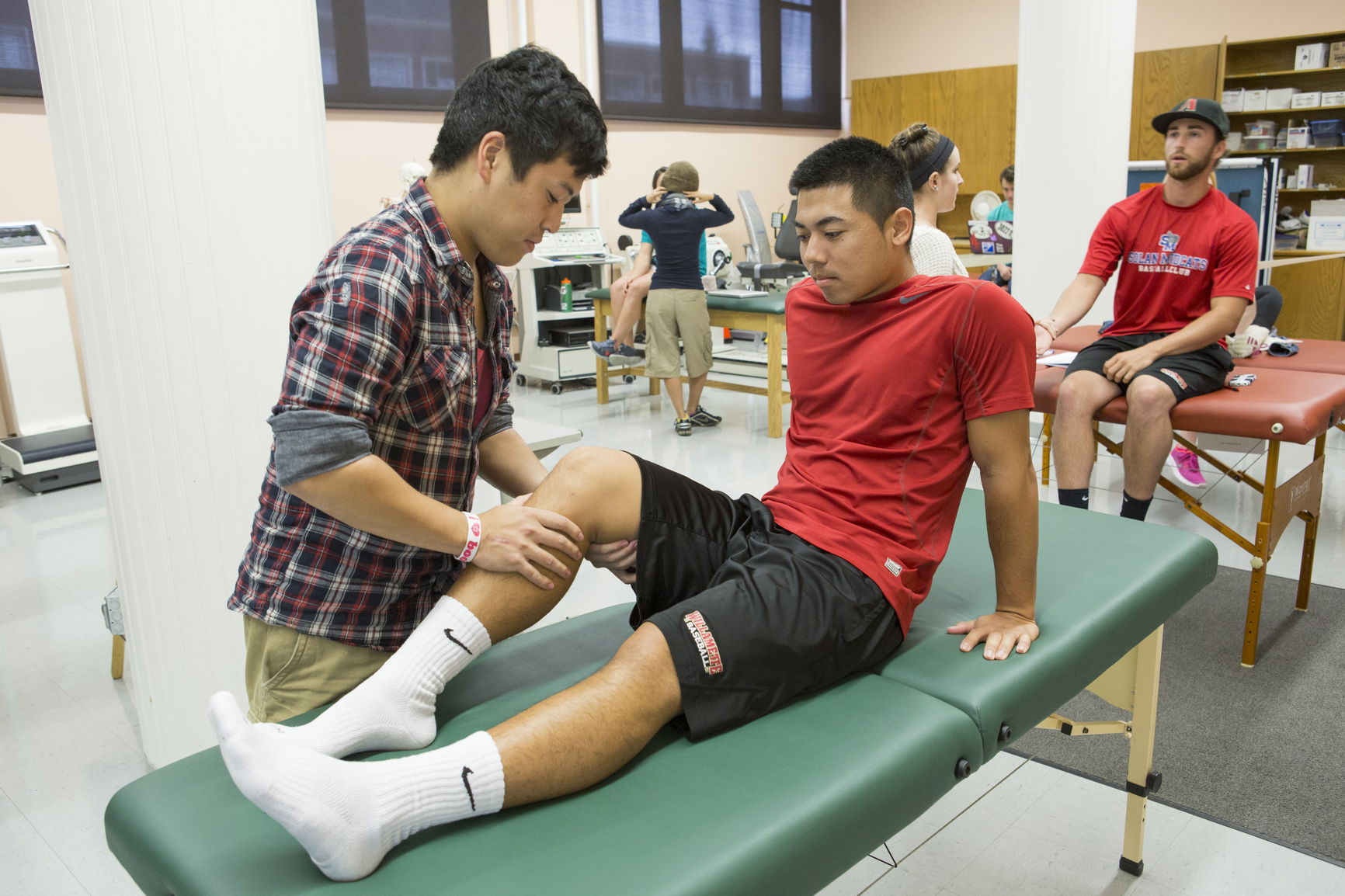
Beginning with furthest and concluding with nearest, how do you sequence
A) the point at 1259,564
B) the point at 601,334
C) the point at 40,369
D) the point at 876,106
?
the point at 876,106 → the point at 601,334 → the point at 40,369 → the point at 1259,564

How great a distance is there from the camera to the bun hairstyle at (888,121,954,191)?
2.79 meters

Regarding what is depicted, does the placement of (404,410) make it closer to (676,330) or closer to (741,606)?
(741,606)

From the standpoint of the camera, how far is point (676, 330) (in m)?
5.24

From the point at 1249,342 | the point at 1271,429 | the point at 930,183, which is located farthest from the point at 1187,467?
the point at 930,183

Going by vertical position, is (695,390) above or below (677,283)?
below

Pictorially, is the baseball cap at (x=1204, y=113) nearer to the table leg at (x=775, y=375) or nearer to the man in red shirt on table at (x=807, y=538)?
the man in red shirt on table at (x=807, y=538)

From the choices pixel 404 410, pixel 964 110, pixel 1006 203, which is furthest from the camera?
pixel 964 110

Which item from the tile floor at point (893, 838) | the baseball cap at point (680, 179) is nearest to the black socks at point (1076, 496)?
the tile floor at point (893, 838)

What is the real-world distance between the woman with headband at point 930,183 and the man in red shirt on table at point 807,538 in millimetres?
1297

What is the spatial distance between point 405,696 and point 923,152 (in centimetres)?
225

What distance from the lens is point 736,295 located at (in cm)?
521

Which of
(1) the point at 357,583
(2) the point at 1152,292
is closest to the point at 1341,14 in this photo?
(2) the point at 1152,292

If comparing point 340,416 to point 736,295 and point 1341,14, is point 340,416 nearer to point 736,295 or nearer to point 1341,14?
point 736,295

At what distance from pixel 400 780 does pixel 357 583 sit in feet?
1.14
